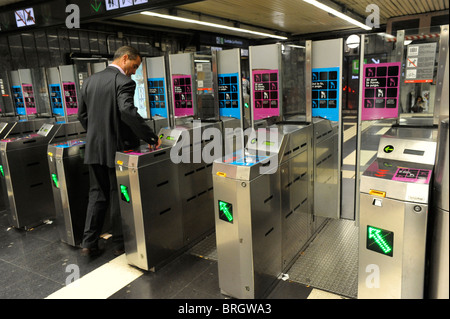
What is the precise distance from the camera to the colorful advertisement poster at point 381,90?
2574mm

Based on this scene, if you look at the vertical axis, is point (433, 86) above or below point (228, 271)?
above

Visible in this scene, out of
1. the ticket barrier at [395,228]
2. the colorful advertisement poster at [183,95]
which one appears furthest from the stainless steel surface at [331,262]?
the colorful advertisement poster at [183,95]

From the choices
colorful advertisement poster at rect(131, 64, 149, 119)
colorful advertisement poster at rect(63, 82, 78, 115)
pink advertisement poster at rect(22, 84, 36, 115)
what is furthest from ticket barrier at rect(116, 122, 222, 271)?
pink advertisement poster at rect(22, 84, 36, 115)

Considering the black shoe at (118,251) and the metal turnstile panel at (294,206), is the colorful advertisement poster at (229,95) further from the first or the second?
the black shoe at (118,251)

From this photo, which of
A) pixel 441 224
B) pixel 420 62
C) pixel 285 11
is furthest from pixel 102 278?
pixel 285 11

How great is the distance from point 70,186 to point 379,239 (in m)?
2.68

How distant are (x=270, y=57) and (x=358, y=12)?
230 inches

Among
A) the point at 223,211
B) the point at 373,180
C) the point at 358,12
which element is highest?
the point at 358,12

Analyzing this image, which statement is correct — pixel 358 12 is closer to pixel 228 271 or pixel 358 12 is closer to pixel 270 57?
pixel 270 57

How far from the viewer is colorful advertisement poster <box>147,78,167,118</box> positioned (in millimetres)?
3952

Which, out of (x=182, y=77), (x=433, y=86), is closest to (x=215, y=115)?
(x=182, y=77)

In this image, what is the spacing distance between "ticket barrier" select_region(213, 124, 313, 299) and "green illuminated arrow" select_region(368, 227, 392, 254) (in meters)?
0.69

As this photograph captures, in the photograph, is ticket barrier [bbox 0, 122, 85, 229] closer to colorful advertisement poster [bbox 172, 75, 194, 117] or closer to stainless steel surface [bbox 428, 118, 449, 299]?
colorful advertisement poster [bbox 172, 75, 194, 117]

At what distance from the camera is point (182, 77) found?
12.4 feet
